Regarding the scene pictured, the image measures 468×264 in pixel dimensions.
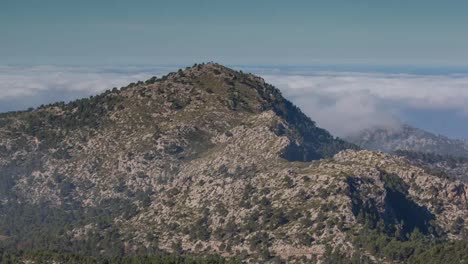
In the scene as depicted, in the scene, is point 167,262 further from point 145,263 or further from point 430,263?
point 430,263

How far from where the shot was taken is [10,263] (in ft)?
652

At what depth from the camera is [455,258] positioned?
19050cm

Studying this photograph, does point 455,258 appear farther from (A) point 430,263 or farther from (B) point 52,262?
(B) point 52,262

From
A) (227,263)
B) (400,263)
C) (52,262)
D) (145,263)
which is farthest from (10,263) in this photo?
(400,263)

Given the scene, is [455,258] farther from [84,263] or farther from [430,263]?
[84,263]

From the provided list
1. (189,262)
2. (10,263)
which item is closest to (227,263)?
(189,262)

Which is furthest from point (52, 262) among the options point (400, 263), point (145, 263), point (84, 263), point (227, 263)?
point (400, 263)

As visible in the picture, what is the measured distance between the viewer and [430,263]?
19038 cm

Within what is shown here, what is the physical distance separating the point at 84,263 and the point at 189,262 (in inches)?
848

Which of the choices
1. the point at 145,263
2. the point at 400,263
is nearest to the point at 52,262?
the point at 145,263

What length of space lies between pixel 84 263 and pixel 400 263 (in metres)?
64.9

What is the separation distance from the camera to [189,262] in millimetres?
199125

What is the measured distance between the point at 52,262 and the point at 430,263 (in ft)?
250

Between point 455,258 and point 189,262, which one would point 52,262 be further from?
point 455,258
